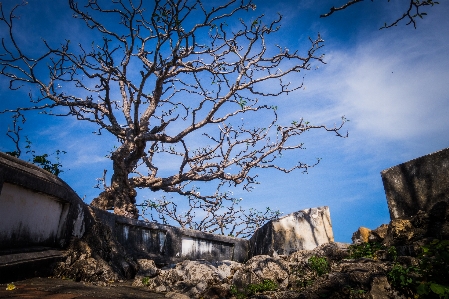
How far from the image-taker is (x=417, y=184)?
5.16 metres

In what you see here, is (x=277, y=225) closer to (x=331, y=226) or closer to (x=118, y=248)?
(x=331, y=226)

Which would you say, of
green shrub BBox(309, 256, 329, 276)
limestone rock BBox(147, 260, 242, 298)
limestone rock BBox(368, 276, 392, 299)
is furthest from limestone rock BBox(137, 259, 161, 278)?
limestone rock BBox(368, 276, 392, 299)

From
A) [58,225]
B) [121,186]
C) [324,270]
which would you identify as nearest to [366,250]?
[324,270]

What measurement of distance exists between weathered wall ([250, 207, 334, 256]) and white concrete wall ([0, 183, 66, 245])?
193 inches

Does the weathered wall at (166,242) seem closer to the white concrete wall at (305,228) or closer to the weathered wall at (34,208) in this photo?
the weathered wall at (34,208)

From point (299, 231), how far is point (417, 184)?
10.2 ft

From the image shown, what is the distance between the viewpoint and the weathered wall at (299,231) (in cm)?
732

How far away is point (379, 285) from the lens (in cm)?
331

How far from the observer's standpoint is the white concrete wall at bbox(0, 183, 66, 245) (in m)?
4.04

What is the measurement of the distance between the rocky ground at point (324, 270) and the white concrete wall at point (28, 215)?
58 centimetres

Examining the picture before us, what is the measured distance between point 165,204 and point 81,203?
8322 millimetres

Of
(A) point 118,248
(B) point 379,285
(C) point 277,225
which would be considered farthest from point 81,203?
(B) point 379,285

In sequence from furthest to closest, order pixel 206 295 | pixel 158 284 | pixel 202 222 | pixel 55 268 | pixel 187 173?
pixel 202 222
pixel 187 173
pixel 158 284
pixel 55 268
pixel 206 295

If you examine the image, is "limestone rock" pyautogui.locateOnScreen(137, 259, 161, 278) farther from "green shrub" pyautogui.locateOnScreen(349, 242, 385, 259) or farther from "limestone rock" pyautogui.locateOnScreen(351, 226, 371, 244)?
"limestone rock" pyautogui.locateOnScreen(351, 226, 371, 244)
